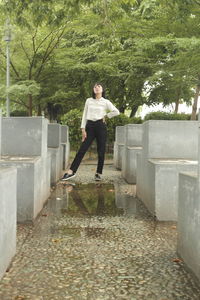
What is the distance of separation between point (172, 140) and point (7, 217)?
3042 millimetres

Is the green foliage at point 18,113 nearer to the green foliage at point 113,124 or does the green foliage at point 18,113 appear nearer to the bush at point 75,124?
the bush at point 75,124

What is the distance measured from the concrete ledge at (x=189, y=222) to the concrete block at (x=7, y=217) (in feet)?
4.45

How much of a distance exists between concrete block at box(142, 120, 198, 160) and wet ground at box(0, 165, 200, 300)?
0.83 meters

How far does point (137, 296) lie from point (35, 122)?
322cm

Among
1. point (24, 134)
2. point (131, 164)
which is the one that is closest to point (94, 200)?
point (24, 134)

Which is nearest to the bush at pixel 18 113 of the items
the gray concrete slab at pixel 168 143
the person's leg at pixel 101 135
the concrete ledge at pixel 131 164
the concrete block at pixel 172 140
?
the concrete ledge at pixel 131 164

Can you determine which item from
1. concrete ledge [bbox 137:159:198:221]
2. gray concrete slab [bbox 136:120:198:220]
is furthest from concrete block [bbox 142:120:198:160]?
concrete ledge [bbox 137:159:198:221]

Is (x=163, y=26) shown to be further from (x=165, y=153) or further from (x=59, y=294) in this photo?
(x=59, y=294)

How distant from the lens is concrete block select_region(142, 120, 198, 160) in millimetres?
5691

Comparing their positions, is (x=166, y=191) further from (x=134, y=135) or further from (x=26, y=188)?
(x=134, y=135)

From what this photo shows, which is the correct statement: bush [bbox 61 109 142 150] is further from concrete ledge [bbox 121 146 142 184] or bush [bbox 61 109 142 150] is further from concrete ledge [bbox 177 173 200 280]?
concrete ledge [bbox 177 173 200 280]

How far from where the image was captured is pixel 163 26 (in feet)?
41.4

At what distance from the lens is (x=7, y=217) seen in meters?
3.24

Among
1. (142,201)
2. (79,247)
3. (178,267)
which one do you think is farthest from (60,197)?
(178,267)
